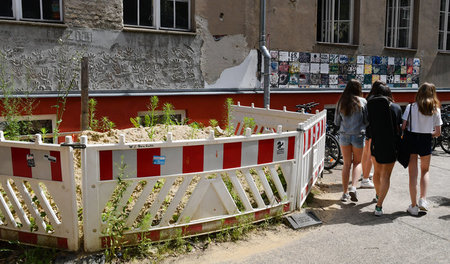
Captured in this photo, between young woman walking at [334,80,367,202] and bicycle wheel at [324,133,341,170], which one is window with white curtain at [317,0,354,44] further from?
young woman walking at [334,80,367,202]

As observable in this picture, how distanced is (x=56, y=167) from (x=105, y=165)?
0.43m

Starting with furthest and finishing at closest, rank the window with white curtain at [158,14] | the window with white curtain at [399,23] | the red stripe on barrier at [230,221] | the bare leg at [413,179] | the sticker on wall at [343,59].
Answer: the window with white curtain at [399,23], the sticker on wall at [343,59], the window with white curtain at [158,14], the bare leg at [413,179], the red stripe on barrier at [230,221]

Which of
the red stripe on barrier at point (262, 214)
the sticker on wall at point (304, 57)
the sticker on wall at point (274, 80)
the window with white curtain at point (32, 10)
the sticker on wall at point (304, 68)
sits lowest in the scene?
the red stripe on barrier at point (262, 214)

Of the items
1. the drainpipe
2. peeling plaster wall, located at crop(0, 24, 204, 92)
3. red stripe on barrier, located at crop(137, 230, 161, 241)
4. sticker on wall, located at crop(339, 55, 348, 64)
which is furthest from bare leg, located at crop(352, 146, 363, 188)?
sticker on wall, located at crop(339, 55, 348, 64)

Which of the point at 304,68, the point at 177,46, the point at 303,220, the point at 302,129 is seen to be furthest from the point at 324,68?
the point at 303,220

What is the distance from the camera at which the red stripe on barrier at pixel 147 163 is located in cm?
379

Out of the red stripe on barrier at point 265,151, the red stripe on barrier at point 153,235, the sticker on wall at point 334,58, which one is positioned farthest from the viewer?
the sticker on wall at point 334,58

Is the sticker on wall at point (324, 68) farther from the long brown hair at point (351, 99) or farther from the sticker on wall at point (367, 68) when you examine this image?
the long brown hair at point (351, 99)

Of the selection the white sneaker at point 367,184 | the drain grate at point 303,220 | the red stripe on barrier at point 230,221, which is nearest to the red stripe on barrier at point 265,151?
the red stripe on barrier at point 230,221

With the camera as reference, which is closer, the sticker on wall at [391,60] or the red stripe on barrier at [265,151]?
the red stripe on barrier at [265,151]

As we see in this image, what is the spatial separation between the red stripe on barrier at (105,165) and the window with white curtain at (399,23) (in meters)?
12.5

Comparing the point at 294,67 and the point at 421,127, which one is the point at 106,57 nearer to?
the point at 294,67

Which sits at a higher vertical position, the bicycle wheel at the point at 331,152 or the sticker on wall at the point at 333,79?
the sticker on wall at the point at 333,79

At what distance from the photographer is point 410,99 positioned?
46.2 feet
